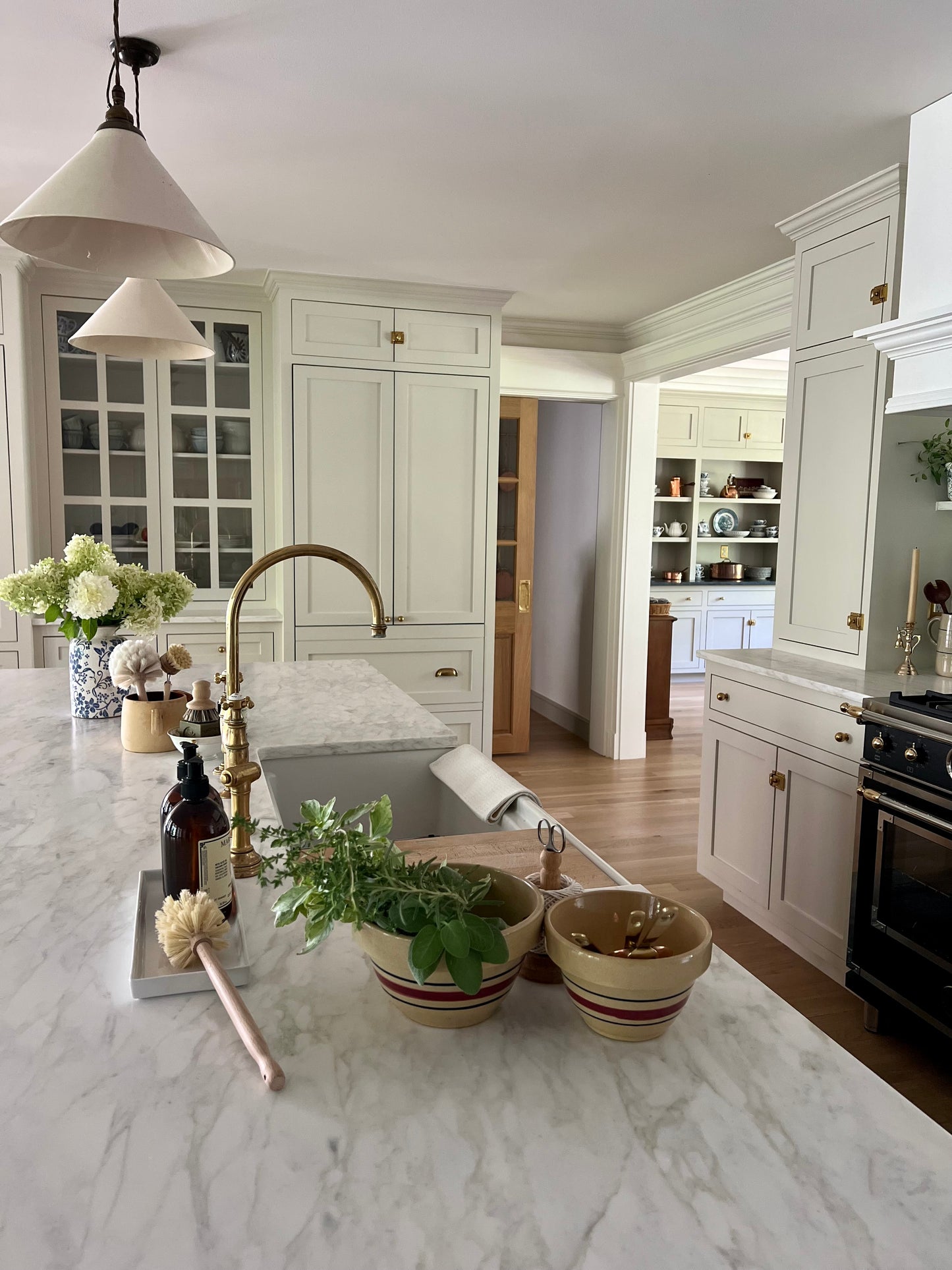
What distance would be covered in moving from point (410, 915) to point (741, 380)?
726 centimetres

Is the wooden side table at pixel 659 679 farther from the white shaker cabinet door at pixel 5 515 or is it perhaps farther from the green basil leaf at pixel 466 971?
the green basil leaf at pixel 466 971

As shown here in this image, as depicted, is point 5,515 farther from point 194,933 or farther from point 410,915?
point 410,915

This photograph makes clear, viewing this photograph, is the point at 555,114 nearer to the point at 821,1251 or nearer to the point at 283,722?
the point at 283,722

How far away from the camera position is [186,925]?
0.93 m

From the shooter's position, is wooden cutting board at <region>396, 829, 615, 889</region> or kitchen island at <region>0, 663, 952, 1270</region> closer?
kitchen island at <region>0, 663, 952, 1270</region>

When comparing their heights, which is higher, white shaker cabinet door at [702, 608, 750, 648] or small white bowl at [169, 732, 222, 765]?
small white bowl at [169, 732, 222, 765]

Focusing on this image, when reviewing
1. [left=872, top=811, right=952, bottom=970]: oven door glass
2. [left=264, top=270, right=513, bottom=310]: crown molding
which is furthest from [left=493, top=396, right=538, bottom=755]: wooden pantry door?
[left=872, top=811, right=952, bottom=970]: oven door glass

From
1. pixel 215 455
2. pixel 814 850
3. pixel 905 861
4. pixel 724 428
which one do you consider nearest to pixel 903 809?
pixel 905 861

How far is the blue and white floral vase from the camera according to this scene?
211 cm

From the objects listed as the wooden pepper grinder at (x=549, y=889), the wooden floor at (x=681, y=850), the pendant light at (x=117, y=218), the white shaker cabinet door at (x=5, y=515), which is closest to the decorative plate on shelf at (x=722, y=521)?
the wooden floor at (x=681, y=850)

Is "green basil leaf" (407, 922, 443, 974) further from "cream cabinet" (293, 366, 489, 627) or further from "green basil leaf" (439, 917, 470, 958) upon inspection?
"cream cabinet" (293, 366, 489, 627)

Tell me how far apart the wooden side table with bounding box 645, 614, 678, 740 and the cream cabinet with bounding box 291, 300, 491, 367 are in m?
2.19

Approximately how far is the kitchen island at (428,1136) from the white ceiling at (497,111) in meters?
1.93

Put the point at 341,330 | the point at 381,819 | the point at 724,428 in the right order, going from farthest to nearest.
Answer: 1. the point at 724,428
2. the point at 341,330
3. the point at 381,819
